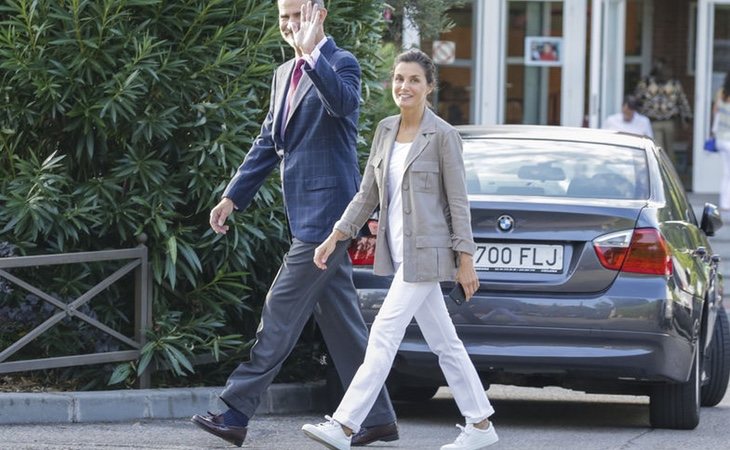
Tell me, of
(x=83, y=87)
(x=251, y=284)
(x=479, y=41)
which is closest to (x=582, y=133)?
(x=251, y=284)

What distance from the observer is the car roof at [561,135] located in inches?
320

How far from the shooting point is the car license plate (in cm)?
707

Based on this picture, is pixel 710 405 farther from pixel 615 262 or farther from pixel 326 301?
pixel 326 301

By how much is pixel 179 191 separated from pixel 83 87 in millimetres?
685

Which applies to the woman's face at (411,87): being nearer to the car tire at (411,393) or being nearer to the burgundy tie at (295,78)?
the burgundy tie at (295,78)

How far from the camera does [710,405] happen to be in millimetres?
8766

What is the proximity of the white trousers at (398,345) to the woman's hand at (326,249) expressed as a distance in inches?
10.8

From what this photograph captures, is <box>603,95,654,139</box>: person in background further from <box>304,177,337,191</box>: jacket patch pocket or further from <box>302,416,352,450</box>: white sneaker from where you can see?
<box>302,416,352,450</box>: white sneaker

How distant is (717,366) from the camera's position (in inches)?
342

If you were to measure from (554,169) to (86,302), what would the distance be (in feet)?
7.78

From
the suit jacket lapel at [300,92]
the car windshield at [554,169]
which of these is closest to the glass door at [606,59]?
the car windshield at [554,169]

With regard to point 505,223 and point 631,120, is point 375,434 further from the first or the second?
point 631,120

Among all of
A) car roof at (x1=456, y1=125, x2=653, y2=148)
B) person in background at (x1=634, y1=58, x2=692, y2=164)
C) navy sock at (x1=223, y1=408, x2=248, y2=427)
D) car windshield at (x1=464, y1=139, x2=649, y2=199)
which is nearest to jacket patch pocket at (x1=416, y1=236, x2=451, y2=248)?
navy sock at (x1=223, y1=408, x2=248, y2=427)

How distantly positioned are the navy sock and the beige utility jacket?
854 millimetres
